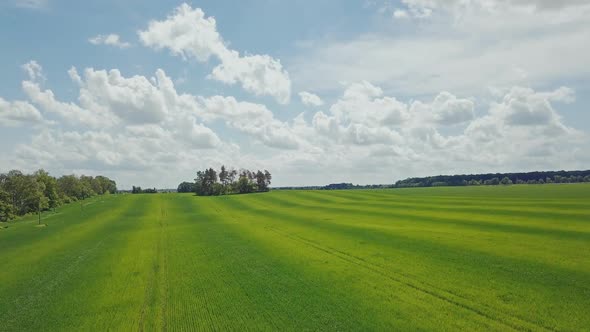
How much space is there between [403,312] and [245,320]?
8929mm

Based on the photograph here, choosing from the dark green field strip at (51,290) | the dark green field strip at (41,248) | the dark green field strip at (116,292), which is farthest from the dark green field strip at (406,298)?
the dark green field strip at (41,248)

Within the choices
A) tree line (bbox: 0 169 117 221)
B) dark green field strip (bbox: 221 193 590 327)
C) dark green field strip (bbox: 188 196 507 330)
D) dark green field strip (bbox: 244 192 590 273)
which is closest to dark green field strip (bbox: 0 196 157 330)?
dark green field strip (bbox: 188 196 507 330)

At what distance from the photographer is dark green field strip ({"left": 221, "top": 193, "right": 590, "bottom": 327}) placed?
20.9m

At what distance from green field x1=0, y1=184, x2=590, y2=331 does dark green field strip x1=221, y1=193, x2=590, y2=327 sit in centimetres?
12

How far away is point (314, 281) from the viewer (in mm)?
26922

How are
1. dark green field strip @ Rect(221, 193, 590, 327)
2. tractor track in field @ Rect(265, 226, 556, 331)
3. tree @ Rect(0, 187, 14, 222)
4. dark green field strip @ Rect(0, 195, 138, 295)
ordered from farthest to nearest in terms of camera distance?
1. tree @ Rect(0, 187, 14, 222)
2. dark green field strip @ Rect(0, 195, 138, 295)
3. dark green field strip @ Rect(221, 193, 590, 327)
4. tractor track in field @ Rect(265, 226, 556, 331)

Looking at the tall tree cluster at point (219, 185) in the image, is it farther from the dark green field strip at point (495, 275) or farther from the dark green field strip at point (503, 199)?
the dark green field strip at point (495, 275)

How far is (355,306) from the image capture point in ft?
70.0

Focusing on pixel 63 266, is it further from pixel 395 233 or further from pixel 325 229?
pixel 395 233

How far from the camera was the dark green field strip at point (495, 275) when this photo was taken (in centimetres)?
2086

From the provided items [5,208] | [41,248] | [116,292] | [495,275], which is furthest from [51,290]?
[5,208]

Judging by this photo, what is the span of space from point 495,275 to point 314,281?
1330 centimetres

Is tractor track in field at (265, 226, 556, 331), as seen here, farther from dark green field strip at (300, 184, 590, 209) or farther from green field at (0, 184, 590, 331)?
dark green field strip at (300, 184, 590, 209)

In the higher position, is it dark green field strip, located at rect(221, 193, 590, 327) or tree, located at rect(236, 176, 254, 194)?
tree, located at rect(236, 176, 254, 194)
